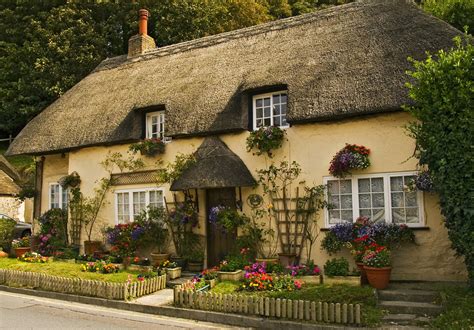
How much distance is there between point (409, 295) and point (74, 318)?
20.8 ft

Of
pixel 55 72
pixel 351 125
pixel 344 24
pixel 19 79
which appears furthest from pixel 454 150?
pixel 19 79

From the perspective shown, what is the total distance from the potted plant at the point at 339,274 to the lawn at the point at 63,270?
4692 mm

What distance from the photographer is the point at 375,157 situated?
9.43m

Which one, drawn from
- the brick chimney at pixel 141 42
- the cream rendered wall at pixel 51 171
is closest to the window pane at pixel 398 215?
the cream rendered wall at pixel 51 171

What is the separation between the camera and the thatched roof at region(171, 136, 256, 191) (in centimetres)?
1016

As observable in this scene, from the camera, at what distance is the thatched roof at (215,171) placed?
1016cm

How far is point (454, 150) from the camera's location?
698 cm

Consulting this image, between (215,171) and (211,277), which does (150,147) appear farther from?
(211,277)

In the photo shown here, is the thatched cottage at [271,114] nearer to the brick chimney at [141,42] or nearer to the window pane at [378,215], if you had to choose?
the window pane at [378,215]

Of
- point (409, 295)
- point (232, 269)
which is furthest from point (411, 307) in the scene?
point (232, 269)

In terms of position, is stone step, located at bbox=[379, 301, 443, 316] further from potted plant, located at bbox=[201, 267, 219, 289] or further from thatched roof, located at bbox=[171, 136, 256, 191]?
thatched roof, located at bbox=[171, 136, 256, 191]

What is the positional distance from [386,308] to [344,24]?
26.0 feet

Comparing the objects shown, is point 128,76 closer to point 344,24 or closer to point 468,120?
point 344,24

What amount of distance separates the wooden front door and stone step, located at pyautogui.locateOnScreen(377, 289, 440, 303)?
14.0ft
